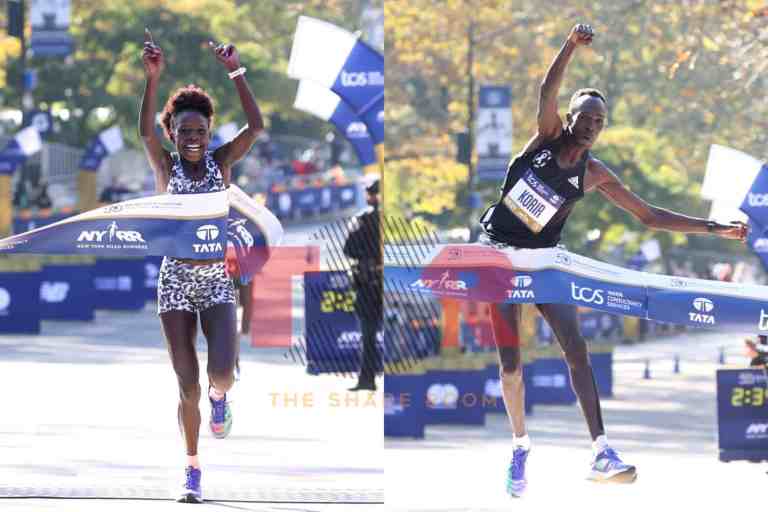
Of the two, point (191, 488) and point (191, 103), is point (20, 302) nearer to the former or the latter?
point (191, 488)

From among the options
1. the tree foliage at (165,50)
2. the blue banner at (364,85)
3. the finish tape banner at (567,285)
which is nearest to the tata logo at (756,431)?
the blue banner at (364,85)

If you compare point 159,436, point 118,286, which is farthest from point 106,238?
point 118,286

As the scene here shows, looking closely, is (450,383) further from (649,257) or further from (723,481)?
(649,257)

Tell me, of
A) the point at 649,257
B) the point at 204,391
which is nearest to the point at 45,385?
the point at 204,391

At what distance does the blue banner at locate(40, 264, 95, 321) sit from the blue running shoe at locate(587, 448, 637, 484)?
14.4 metres

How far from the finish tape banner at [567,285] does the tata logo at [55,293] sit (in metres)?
14.0

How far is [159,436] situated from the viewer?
13.7m

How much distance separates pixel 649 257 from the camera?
25.7m

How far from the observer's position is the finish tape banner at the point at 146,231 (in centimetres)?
1008

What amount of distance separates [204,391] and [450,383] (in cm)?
302

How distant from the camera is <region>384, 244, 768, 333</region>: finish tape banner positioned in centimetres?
989

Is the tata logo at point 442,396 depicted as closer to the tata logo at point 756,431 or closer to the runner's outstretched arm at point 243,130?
the tata logo at point 756,431

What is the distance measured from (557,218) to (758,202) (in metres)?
4.65

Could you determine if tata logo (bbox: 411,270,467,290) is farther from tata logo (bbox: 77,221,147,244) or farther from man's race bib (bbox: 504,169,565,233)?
tata logo (bbox: 77,221,147,244)
